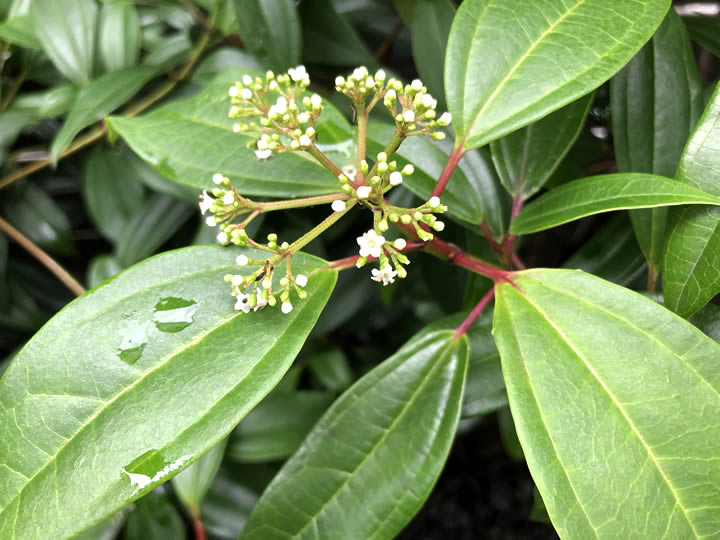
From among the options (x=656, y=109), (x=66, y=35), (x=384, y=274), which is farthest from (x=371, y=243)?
(x=66, y=35)

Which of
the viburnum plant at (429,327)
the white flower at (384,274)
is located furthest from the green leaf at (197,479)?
the white flower at (384,274)

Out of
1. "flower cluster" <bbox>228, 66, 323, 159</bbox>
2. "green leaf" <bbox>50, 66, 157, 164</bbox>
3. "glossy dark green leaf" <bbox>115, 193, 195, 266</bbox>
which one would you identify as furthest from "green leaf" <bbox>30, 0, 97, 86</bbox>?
"flower cluster" <bbox>228, 66, 323, 159</bbox>

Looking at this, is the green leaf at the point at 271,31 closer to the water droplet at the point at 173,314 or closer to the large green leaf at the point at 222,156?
the large green leaf at the point at 222,156

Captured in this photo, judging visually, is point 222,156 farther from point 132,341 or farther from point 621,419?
point 621,419

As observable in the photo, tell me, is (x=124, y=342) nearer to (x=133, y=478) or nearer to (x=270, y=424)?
(x=133, y=478)

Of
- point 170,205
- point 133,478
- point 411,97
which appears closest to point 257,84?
point 411,97
